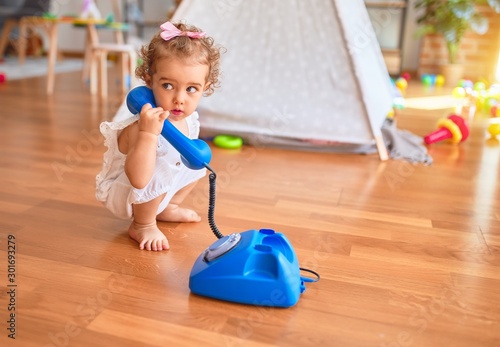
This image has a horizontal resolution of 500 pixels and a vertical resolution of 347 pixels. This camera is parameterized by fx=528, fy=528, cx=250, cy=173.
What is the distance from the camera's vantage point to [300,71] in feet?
6.12

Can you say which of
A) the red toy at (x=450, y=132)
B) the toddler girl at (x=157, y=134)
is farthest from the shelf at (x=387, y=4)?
the toddler girl at (x=157, y=134)

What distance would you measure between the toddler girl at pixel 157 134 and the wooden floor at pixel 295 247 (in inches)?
2.6

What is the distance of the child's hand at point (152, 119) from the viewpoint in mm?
888

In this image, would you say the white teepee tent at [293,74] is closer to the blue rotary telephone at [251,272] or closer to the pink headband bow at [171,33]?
the pink headband bow at [171,33]

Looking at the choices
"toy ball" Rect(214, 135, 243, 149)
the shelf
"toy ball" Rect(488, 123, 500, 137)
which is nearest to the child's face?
"toy ball" Rect(214, 135, 243, 149)

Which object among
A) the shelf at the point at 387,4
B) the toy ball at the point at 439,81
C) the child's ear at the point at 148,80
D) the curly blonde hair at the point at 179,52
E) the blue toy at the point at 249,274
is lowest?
the toy ball at the point at 439,81

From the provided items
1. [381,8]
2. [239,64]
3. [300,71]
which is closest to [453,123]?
[300,71]

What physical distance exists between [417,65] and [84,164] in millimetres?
3335

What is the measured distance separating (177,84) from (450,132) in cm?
137

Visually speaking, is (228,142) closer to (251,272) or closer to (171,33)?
(171,33)

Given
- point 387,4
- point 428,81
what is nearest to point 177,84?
point 428,81

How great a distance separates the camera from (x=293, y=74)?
1.87 meters

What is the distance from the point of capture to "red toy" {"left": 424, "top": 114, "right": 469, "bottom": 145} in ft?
6.45

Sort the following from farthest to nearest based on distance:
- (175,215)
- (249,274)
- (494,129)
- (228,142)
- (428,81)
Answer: (428,81) < (494,129) < (228,142) < (175,215) < (249,274)
